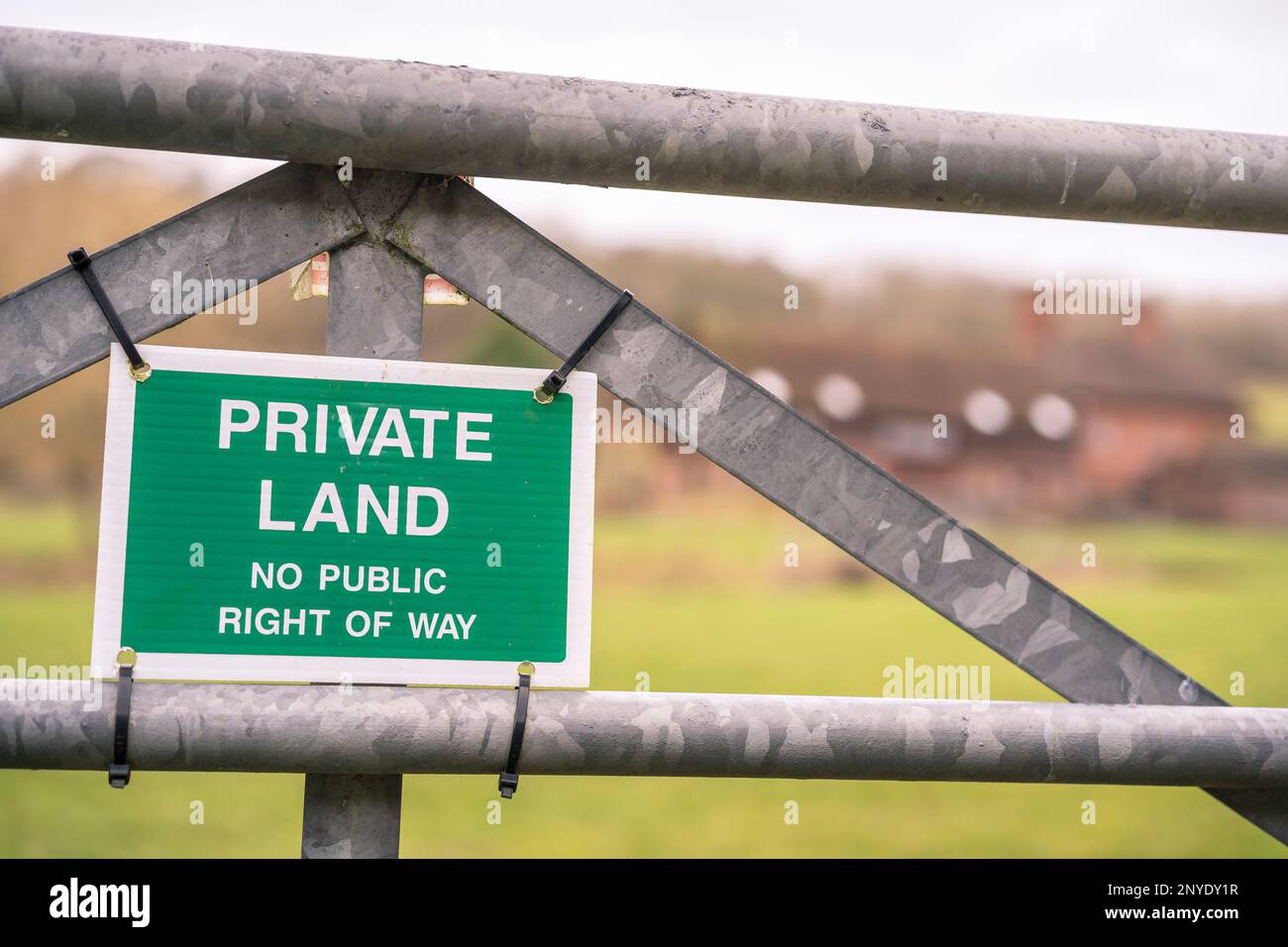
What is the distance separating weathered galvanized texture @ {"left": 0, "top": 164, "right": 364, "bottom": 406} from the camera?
0.96m

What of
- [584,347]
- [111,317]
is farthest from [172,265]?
[584,347]

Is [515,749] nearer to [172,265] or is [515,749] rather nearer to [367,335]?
[367,335]

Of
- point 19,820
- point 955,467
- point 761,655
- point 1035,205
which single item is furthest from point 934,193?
point 955,467

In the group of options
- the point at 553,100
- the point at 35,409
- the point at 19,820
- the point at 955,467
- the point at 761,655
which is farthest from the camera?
the point at 955,467

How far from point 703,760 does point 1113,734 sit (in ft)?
1.40

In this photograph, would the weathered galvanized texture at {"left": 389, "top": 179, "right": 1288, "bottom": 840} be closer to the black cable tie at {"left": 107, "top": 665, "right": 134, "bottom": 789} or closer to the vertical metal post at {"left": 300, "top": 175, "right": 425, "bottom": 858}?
the vertical metal post at {"left": 300, "top": 175, "right": 425, "bottom": 858}

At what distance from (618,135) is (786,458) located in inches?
14.5

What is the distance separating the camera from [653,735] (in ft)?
3.16

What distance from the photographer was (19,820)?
10836 mm

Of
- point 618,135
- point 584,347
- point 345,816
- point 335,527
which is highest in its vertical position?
point 618,135

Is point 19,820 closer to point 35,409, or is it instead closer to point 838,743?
point 35,409

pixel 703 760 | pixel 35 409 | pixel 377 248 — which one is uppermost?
pixel 35 409

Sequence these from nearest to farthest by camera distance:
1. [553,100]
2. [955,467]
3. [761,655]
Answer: [553,100], [761,655], [955,467]

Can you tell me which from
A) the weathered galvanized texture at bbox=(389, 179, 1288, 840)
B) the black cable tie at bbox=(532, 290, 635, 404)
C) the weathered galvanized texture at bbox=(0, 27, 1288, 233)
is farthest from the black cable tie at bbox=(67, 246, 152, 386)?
the black cable tie at bbox=(532, 290, 635, 404)
